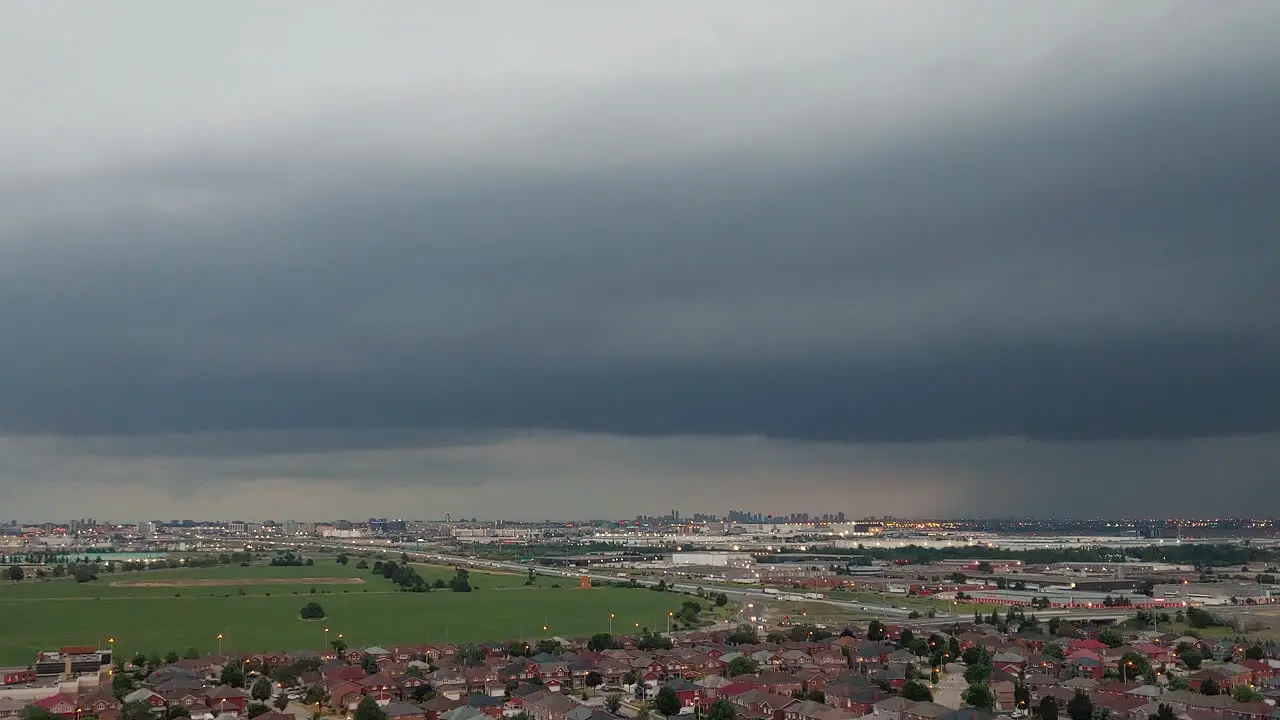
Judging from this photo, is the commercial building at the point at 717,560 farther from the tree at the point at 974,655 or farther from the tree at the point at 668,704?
the tree at the point at 668,704

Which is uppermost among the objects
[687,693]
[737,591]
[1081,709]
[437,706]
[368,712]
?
[1081,709]

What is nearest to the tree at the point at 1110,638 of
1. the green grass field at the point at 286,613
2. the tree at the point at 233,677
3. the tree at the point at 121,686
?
the green grass field at the point at 286,613

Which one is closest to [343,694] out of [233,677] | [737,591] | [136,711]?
[233,677]

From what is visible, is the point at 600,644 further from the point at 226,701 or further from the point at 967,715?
the point at 967,715

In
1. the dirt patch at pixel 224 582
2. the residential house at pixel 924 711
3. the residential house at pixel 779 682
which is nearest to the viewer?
the residential house at pixel 924 711

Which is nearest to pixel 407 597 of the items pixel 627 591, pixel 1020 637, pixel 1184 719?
pixel 627 591

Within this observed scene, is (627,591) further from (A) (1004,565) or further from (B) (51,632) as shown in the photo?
(A) (1004,565)

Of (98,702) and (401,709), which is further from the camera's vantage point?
(98,702)
